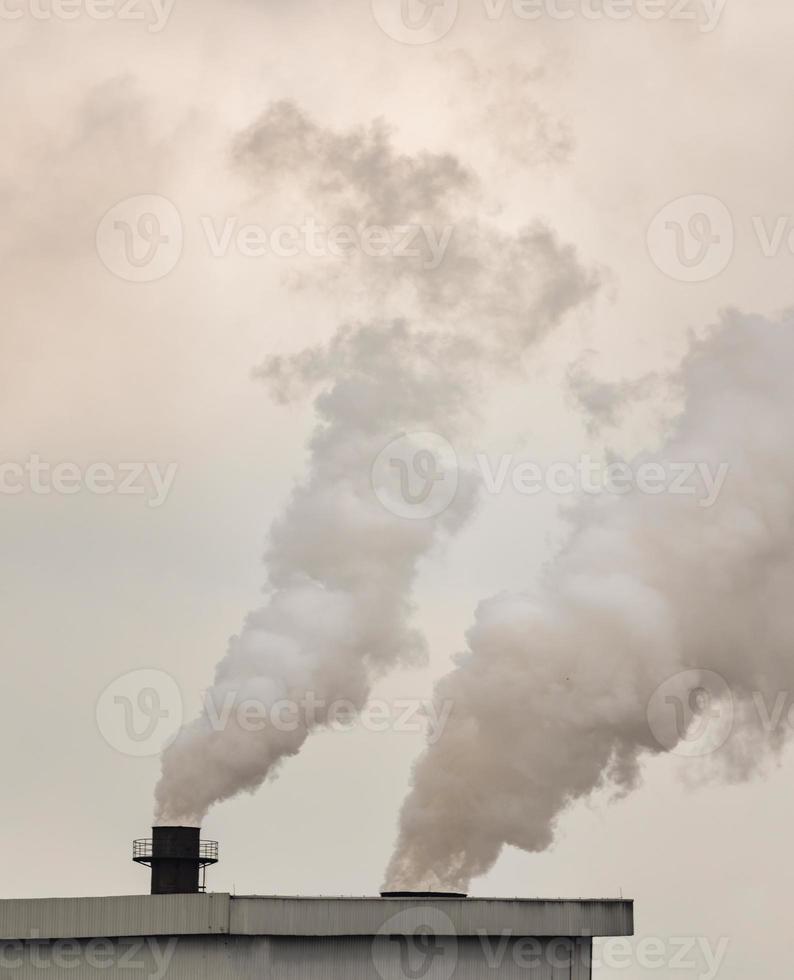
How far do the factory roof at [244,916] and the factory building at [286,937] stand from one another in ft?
0.09

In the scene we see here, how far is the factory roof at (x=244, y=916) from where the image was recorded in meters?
51.6

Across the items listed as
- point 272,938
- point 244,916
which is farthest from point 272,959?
point 244,916

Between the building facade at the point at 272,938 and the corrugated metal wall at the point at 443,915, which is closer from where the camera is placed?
the building facade at the point at 272,938

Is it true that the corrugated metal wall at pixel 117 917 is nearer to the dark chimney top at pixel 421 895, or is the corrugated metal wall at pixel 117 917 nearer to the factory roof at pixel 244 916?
the factory roof at pixel 244 916

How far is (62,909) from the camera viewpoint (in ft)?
170

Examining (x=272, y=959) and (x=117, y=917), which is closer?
(x=117, y=917)

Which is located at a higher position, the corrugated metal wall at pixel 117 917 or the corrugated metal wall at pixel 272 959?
the corrugated metal wall at pixel 117 917

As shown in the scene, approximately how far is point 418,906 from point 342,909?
6.92 ft

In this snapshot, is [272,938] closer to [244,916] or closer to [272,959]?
[272,959]

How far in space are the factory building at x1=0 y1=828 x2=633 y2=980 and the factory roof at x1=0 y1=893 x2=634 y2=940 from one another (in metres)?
0.03

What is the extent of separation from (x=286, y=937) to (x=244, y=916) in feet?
4.53

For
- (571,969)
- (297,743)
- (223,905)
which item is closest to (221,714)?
(297,743)

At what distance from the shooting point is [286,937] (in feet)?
172

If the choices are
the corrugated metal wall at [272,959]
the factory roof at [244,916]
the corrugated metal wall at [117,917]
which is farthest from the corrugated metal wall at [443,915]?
the corrugated metal wall at [117,917]
